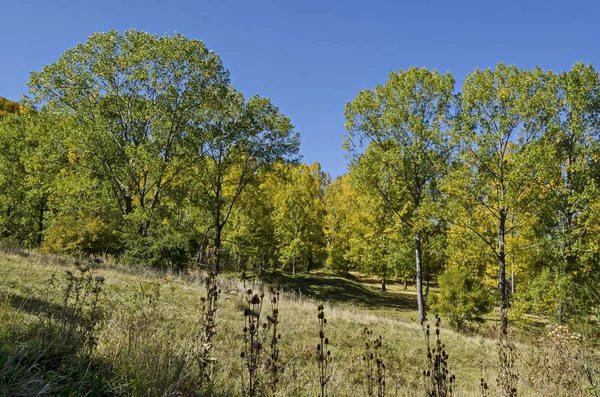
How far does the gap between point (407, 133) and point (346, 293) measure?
17.0 metres

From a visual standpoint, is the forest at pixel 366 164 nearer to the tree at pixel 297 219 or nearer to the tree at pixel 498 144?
the tree at pixel 498 144

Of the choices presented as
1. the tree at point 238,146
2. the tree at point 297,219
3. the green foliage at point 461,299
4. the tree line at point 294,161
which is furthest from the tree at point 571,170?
the tree at point 297,219

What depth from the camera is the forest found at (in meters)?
15.1

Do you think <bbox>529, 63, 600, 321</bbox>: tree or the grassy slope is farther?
<bbox>529, 63, 600, 321</bbox>: tree

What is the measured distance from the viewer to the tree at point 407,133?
17891 millimetres

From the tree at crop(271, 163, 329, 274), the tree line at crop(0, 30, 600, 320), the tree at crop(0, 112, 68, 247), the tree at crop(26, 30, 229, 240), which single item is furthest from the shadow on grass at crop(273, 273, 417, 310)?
the tree at crop(0, 112, 68, 247)

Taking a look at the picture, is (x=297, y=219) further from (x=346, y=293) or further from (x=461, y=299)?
(x=461, y=299)

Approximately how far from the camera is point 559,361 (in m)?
6.16

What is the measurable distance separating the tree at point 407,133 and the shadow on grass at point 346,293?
1029cm

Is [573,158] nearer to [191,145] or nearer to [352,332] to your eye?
[352,332]

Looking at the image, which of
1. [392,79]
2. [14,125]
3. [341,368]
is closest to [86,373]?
[341,368]

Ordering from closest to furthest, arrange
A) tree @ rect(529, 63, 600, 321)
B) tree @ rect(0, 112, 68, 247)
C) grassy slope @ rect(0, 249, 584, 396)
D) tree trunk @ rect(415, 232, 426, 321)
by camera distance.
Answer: grassy slope @ rect(0, 249, 584, 396) < tree @ rect(529, 63, 600, 321) < tree trunk @ rect(415, 232, 426, 321) < tree @ rect(0, 112, 68, 247)

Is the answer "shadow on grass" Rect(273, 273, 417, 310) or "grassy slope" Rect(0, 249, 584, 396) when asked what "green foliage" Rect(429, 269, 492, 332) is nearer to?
"grassy slope" Rect(0, 249, 584, 396)

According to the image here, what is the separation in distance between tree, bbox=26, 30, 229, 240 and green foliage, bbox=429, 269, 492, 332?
640 inches
